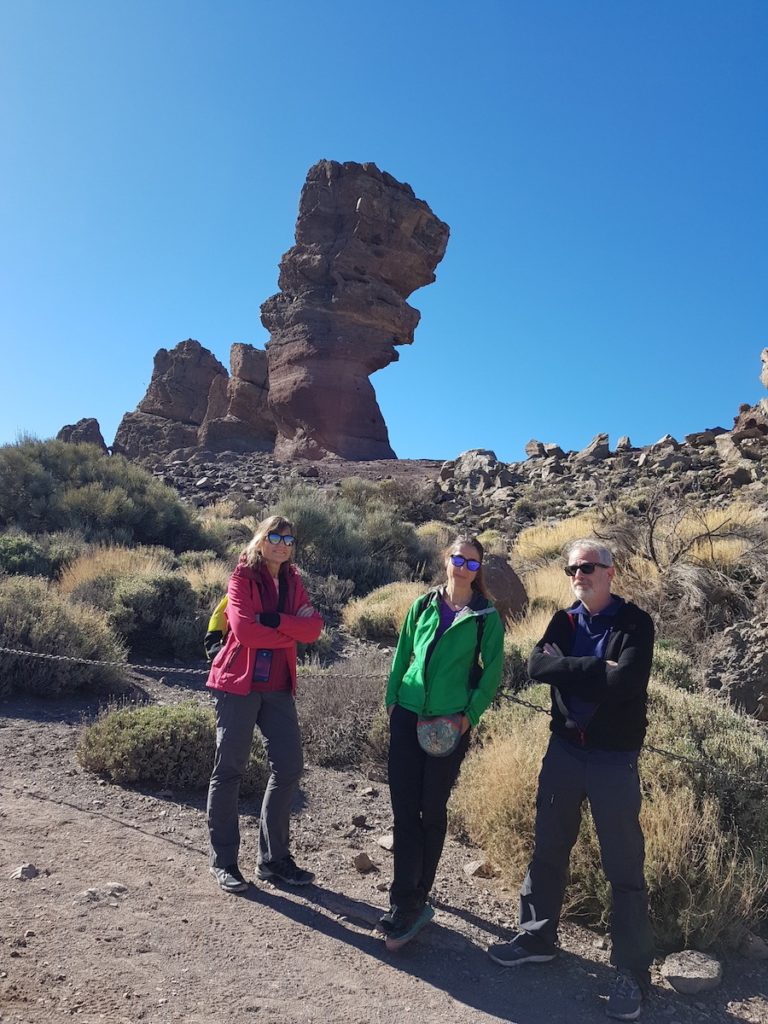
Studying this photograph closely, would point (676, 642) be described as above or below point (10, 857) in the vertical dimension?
above

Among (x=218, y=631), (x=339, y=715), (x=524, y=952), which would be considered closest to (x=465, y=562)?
(x=218, y=631)

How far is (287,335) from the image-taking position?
126ft

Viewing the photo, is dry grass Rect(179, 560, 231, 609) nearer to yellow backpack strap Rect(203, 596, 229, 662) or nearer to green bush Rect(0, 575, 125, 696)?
green bush Rect(0, 575, 125, 696)

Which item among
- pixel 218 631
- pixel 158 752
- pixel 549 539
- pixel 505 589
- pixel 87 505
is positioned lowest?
pixel 158 752

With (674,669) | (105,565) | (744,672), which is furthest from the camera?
(105,565)

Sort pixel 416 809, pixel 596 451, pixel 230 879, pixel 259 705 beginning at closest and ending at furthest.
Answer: pixel 416 809 → pixel 230 879 → pixel 259 705 → pixel 596 451

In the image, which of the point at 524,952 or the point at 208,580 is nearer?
the point at 524,952

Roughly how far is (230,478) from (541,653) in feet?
89.0

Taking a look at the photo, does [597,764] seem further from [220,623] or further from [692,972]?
[220,623]

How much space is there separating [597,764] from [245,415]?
39721mm

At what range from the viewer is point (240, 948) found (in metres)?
3.22

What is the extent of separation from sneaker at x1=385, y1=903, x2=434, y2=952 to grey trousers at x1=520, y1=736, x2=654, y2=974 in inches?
22.4

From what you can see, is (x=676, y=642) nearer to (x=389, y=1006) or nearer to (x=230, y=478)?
(x=389, y=1006)

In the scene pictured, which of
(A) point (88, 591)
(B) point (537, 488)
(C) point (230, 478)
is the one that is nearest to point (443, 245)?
(C) point (230, 478)
